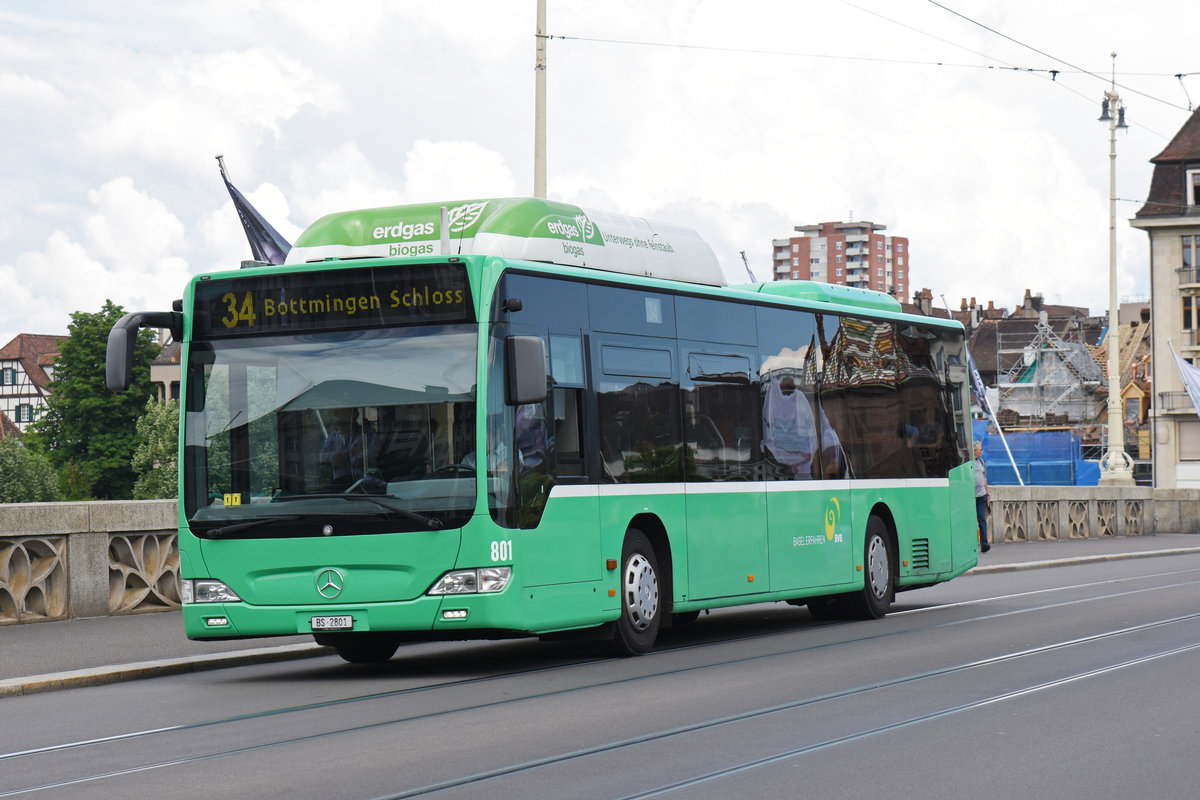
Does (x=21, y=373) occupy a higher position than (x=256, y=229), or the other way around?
(x=21, y=373)

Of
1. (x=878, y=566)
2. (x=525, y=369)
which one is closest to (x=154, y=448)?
(x=878, y=566)

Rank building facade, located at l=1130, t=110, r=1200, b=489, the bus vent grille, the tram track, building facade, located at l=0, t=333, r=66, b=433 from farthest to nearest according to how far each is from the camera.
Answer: building facade, located at l=0, t=333, r=66, b=433 < building facade, located at l=1130, t=110, r=1200, b=489 < the bus vent grille < the tram track

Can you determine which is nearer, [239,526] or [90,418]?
[239,526]

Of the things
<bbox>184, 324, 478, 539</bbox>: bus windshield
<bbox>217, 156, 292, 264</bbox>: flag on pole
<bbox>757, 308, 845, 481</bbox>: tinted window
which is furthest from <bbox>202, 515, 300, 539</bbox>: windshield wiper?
<bbox>217, 156, 292, 264</bbox>: flag on pole

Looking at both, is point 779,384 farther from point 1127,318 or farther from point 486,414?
point 1127,318

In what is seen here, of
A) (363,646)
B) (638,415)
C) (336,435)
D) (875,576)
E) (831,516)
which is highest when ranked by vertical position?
(638,415)

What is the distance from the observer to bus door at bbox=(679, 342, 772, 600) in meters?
14.6

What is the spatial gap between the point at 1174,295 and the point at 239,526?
75061 millimetres

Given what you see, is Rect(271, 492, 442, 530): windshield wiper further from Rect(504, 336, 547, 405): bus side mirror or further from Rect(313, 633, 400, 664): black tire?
Rect(313, 633, 400, 664): black tire

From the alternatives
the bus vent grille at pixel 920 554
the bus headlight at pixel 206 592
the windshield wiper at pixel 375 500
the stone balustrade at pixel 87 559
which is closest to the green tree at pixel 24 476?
the stone balustrade at pixel 87 559

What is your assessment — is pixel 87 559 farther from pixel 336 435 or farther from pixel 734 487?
pixel 734 487

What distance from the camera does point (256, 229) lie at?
26688 millimetres

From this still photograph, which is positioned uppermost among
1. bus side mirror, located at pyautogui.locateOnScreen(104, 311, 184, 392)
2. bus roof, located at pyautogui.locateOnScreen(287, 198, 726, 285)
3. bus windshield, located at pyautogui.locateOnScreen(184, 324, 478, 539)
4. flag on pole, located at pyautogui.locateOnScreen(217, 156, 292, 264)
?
flag on pole, located at pyautogui.locateOnScreen(217, 156, 292, 264)

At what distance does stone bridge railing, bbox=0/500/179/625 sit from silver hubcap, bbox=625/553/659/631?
5.63 metres
